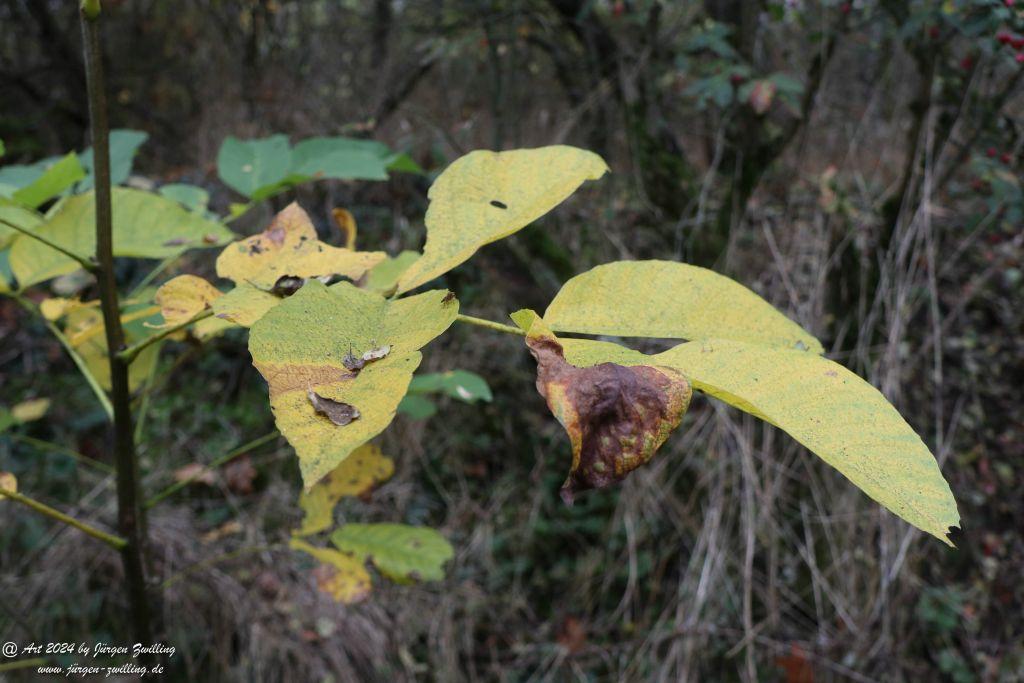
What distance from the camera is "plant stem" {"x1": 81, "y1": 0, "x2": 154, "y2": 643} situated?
0.46 metres

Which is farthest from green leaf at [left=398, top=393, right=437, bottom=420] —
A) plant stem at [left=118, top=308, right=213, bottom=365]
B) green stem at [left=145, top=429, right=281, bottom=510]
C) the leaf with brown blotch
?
the leaf with brown blotch

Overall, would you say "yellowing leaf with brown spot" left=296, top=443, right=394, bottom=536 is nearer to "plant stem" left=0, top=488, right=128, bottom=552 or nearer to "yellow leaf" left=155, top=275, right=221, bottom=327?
"plant stem" left=0, top=488, right=128, bottom=552

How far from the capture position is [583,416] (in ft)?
0.93

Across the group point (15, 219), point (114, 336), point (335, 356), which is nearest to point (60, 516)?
point (114, 336)

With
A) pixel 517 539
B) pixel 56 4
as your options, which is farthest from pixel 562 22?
pixel 56 4

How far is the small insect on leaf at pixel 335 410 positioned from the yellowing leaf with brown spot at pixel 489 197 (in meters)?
0.11

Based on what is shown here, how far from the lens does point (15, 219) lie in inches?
24.2

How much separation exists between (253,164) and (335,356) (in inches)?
21.4

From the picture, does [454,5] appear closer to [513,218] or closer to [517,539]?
[517,539]

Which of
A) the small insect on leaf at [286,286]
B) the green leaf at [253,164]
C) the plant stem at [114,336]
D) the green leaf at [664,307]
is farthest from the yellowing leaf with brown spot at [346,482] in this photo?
the green leaf at [664,307]

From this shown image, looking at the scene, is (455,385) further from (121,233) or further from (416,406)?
(121,233)

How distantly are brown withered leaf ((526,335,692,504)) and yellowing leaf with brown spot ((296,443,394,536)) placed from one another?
2.04 ft

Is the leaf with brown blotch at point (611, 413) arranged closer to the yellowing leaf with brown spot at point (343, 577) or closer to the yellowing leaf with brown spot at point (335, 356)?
the yellowing leaf with brown spot at point (335, 356)

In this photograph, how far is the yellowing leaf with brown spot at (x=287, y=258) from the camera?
45cm
